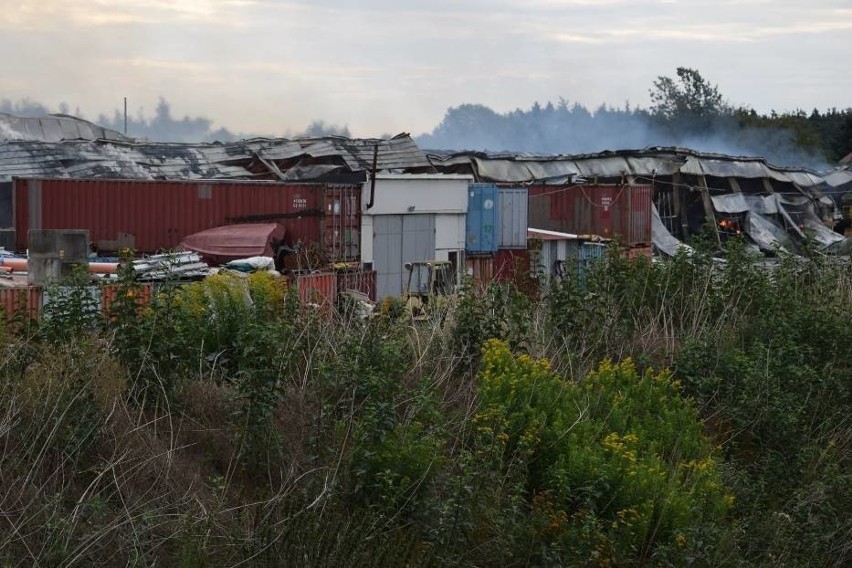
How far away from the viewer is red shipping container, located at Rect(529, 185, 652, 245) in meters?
33.9

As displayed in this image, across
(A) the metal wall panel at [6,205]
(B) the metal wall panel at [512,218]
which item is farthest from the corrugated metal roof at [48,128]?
(B) the metal wall panel at [512,218]

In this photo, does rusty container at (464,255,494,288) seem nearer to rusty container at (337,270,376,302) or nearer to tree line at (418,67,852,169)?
rusty container at (337,270,376,302)

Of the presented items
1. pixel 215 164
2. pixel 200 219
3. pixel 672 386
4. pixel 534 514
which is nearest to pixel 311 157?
pixel 215 164

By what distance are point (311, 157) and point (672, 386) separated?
25.5 m

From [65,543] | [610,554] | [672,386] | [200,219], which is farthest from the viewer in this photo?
[200,219]

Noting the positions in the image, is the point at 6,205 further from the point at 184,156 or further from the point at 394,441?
the point at 394,441

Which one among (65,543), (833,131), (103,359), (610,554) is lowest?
(610,554)

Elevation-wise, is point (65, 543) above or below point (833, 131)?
below

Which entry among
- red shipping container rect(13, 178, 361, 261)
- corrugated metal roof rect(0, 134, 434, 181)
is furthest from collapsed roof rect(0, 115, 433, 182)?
red shipping container rect(13, 178, 361, 261)

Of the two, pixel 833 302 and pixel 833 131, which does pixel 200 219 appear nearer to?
pixel 833 302

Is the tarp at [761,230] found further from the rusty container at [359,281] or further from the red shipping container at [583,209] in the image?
the rusty container at [359,281]

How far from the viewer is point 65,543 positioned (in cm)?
613

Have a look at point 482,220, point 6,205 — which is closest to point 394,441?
point 482,220

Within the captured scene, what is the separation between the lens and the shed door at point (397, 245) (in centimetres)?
2552
